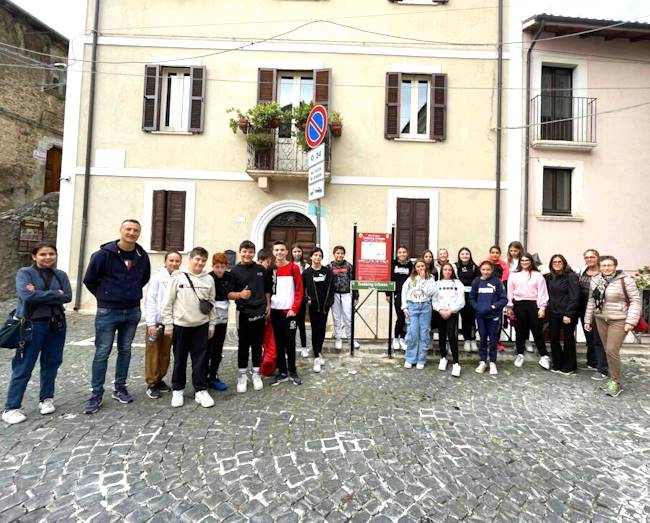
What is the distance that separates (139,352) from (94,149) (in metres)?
6.83

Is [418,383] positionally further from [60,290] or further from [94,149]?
[94,149]

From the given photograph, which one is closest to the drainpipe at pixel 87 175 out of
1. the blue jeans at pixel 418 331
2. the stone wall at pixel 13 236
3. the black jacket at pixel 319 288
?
the stone wall at pixel 13 236

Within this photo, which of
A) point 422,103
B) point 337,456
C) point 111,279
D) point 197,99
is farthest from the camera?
point 422,103

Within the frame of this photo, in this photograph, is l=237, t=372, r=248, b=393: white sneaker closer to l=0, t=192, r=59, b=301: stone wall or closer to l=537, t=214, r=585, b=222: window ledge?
l=537, t=214, r=585, b=222: window ledge

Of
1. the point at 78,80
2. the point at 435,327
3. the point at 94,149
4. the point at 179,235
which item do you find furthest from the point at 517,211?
the point at 78,80

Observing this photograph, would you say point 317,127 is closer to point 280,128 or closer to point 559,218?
point 280,128

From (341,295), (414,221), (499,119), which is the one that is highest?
(499,119)

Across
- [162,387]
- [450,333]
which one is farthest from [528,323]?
[162,387]

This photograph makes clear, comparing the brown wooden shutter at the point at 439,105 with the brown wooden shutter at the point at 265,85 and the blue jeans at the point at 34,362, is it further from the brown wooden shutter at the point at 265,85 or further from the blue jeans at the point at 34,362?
the blue jeans at the point at 34,362

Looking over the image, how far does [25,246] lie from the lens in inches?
480

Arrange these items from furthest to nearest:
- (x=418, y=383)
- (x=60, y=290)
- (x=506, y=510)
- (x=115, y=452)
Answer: (x=418, y=383)
(x=60, y=290)
(x=115, y=452)
(x=506, y=510)

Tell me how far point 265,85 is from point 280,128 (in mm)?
1311

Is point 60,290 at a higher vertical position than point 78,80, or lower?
lower

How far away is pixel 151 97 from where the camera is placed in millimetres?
10414
